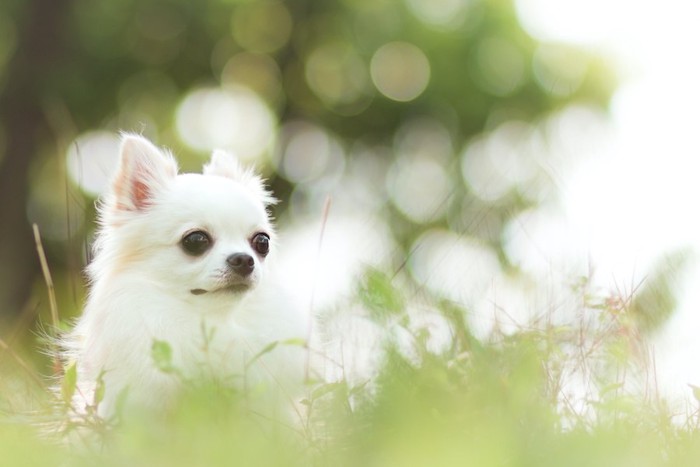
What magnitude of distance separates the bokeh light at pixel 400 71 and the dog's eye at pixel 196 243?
44.9 ft

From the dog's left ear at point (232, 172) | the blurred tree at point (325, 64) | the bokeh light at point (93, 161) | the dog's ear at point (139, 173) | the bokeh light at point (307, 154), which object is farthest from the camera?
the bokeh light at point (307, 154)

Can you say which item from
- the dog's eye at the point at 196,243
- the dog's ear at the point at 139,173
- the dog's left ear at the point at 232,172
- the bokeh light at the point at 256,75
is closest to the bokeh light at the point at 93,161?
the dog's ear at the point at 139,173

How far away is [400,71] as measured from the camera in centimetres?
1773

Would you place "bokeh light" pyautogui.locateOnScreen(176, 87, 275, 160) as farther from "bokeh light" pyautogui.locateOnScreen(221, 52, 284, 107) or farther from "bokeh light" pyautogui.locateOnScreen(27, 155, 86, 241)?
"bokeh light" pyautogui.locateOnScreen(27, 155, 86, 241)

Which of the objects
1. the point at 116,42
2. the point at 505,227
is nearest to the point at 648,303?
the point at 505,227

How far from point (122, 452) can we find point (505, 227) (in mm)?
2294

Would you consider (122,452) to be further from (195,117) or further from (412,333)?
(195,117)

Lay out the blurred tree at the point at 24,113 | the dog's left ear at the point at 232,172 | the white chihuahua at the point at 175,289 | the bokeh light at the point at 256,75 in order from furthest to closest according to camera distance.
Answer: the bokeh light at the point at 256,75 → the blurred tree at the point at 24,113 → the dog's left ear at the point at 232,172 → the white chihuahua at the point at 175,289

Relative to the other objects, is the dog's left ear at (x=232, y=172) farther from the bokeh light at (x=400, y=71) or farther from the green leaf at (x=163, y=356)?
the bokeh light at (x=400, y=71)

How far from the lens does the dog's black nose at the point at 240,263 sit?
12.5 feet

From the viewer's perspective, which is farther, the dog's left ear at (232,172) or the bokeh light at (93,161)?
the bokeh light at (93,161)

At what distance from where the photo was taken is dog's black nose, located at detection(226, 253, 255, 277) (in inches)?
150

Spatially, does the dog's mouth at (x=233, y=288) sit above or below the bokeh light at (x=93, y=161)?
below

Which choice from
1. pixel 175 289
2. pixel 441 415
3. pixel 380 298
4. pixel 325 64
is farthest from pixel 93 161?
pixel 325 64
